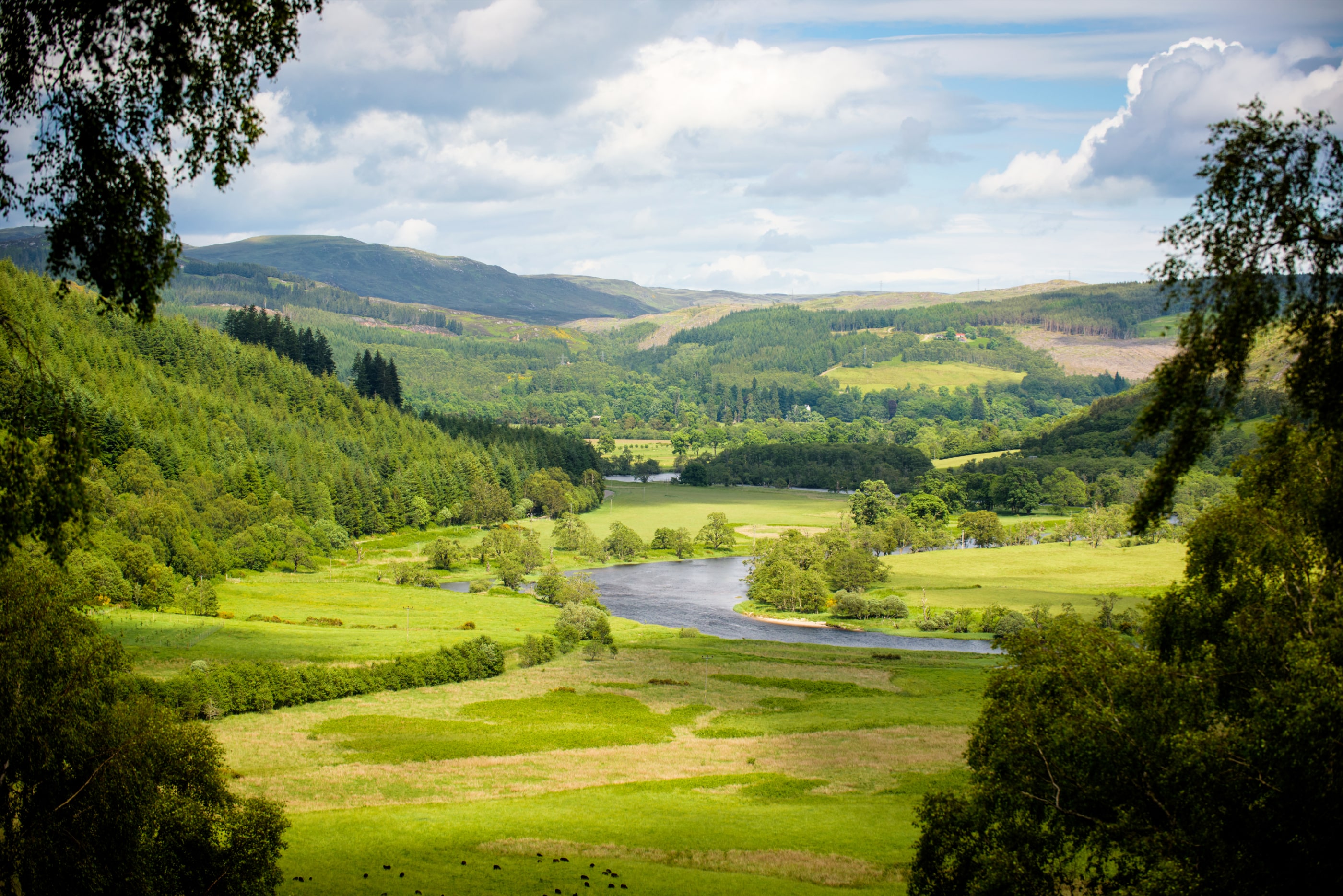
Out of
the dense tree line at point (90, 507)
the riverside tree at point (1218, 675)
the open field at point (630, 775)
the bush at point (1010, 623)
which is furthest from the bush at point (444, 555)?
the riverside tree at point (1218, 675)

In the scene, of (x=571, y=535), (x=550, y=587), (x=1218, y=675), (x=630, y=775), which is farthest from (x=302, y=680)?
(x=571, y=535)

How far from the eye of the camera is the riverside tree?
1579cm

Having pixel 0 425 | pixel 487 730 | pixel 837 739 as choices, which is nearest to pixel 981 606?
pixel 837 739

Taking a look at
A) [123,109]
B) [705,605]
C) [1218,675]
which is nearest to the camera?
[123,109]

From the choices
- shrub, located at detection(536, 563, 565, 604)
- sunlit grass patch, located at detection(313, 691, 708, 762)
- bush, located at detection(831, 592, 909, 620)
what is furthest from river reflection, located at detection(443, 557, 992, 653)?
sunlit grass patch, located at detection(313, 691, 708, 762)

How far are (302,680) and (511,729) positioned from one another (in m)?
19.0

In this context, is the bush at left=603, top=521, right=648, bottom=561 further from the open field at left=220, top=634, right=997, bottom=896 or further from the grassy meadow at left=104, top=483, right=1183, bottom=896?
the open field at left=220, top=634, right=997, bottom=896

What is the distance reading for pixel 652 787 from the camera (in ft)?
184

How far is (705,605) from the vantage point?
5187 inches

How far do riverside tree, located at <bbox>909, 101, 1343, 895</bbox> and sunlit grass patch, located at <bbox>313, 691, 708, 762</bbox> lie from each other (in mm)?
41469

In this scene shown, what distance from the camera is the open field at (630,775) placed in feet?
129

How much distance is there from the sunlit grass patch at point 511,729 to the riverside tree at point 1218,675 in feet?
136

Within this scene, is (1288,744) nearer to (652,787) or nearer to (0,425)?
(0,425)

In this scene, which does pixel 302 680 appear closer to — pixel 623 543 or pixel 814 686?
pixel 814 686
